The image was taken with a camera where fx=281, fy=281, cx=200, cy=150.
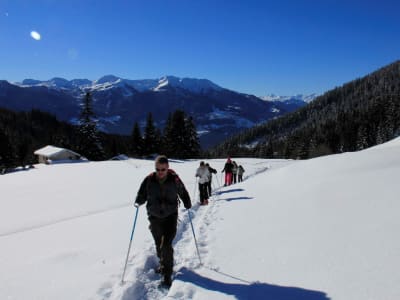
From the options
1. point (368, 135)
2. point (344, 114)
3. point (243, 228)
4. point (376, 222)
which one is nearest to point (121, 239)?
point (243, 228)

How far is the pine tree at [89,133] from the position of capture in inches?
2186

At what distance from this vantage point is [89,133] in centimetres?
5650

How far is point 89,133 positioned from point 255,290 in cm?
5695

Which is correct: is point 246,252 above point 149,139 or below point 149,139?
below

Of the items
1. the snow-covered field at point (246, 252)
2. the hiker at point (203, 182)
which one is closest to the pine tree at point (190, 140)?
the hiker at point (203, 182)

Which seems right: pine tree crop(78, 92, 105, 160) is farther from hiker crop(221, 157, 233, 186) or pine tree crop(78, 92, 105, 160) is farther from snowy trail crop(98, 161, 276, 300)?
snowy trail crop(98, 161, 276, 300)

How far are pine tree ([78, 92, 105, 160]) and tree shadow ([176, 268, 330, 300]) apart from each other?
55.0 meters

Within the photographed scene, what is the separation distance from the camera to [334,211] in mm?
7844

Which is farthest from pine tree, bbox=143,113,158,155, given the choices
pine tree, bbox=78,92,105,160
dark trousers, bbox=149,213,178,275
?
dark trousers, bbox=149,213,178,275

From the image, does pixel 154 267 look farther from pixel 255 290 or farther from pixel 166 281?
pixel 255 290

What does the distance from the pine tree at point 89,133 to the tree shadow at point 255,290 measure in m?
55.0

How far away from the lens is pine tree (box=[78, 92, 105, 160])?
5553 cm

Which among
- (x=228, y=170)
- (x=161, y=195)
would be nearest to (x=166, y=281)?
(x=161, y=195)

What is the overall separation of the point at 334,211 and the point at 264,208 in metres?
2.87
